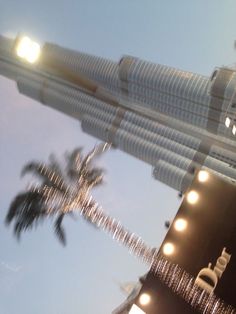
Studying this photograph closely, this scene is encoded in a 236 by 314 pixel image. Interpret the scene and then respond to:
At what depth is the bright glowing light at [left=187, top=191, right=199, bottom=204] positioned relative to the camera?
15.6m

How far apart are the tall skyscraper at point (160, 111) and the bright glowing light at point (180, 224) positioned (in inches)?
2080

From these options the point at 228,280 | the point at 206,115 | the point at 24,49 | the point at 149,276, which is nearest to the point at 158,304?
the point at 149,276

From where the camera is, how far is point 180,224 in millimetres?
15445

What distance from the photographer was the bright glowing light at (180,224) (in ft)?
50.5

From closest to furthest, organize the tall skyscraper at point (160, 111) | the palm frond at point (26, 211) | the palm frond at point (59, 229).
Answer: the palm frond at point (26, 211), the palm frond at point (59, 229), the tall skyscraper at point (160, 111)

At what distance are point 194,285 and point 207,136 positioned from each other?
2751 inches

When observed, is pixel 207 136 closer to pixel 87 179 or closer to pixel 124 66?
pixel 124 66

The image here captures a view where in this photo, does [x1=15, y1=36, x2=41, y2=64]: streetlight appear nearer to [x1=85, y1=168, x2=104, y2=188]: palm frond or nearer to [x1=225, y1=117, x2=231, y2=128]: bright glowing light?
[x1=85, y1=168, x2=104, y2=188]: palm frond

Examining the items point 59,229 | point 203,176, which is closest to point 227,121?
point 59,229

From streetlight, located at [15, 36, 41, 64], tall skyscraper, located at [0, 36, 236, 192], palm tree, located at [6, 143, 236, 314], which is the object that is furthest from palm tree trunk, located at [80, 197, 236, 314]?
tall skyscraper, located at [0, 36, 236, 192]

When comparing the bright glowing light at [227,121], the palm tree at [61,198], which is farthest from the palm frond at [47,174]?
the bright glowing light at [227,121]

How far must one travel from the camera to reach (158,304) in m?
14.8

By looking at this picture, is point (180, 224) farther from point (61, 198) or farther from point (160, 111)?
point (160, 111)

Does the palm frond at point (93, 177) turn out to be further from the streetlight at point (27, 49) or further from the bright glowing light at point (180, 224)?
the streetlight at point (27, 49)
